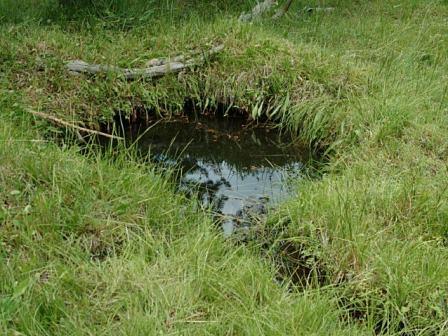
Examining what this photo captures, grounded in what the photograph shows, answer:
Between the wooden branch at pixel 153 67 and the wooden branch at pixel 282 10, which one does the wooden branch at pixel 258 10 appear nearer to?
the wooden branch at pixel 282 10

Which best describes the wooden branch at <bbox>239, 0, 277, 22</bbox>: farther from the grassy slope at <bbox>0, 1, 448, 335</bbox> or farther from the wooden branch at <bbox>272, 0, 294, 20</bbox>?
the grassy slope at <bbox>0, 1, 448, 335</bbox>

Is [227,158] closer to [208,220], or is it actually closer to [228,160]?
[228,160]

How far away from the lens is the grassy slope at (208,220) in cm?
267

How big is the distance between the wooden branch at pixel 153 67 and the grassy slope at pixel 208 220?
11 centimetres

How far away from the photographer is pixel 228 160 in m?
4.96

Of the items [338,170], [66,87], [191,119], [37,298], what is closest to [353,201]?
[338,170]

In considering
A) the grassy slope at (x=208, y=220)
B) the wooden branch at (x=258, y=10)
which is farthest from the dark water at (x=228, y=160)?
the wooden branch at (x=258, y=10)

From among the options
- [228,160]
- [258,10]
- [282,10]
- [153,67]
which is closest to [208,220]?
[228,160]

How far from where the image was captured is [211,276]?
9.46 ft

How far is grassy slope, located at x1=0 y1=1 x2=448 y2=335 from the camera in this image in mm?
2668

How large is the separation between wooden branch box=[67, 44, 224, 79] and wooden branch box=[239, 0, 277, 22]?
1.18 meters

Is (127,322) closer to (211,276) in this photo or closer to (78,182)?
(211,276)

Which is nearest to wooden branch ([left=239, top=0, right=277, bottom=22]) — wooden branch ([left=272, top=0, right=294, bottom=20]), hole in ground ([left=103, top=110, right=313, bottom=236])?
wooden branch ([left=272, top=0, right=294, bottom=20])

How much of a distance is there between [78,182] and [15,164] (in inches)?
16.6
